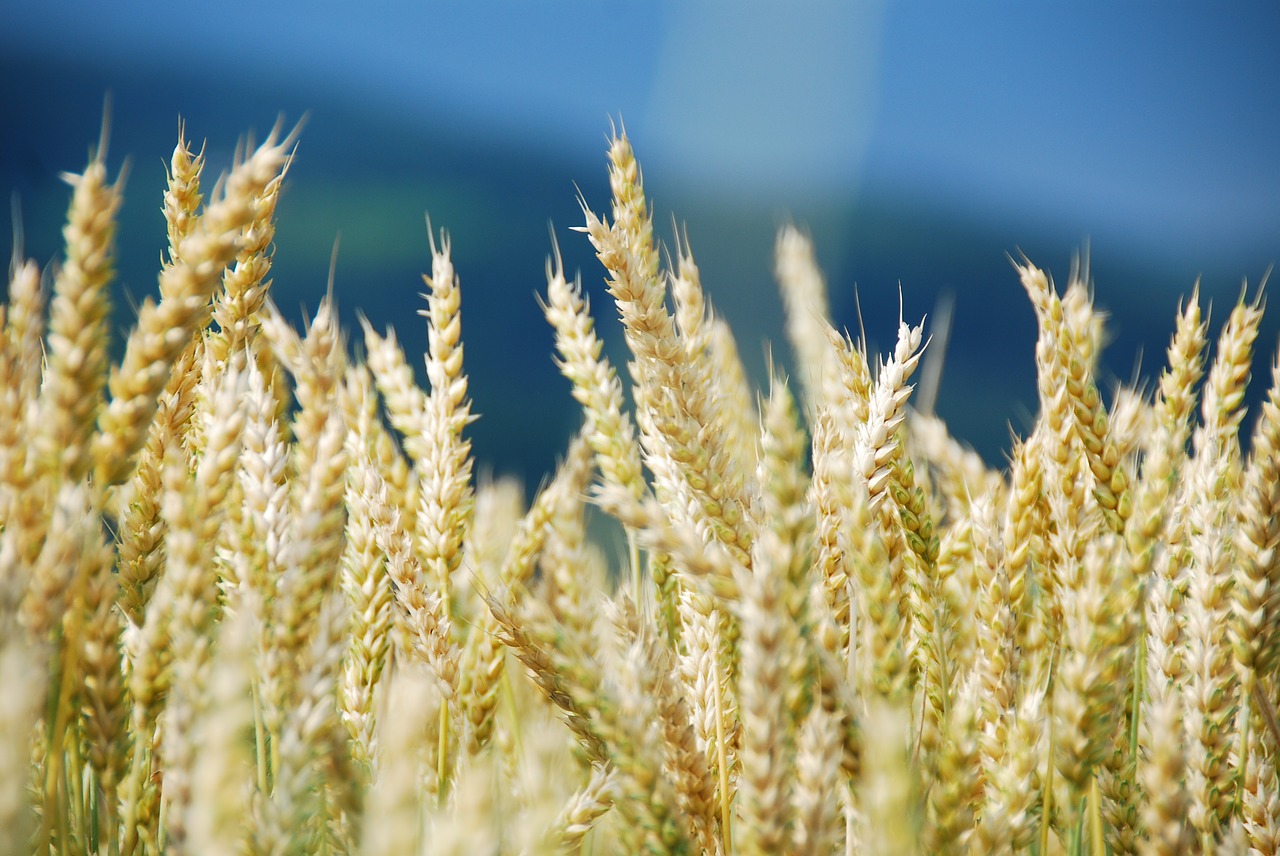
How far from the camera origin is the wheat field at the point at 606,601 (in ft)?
1.87

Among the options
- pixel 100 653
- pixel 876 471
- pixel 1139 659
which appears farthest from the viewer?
pixel 1139 659

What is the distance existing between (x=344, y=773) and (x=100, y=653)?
0.83ft

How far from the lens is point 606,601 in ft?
3.23

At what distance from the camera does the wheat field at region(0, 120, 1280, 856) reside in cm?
57

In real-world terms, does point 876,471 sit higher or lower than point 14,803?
higher

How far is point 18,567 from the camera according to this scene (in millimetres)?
545

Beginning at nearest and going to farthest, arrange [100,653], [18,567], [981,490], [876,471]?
[18,567], [100,653], [876,471], [981,490]

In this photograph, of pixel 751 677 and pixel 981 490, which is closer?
pixel 751 677

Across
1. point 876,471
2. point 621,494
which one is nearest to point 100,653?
point 621,494

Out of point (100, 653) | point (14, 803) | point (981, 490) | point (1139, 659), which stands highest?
point (981, 490)

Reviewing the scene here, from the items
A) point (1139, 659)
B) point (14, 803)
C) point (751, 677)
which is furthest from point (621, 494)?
point (1139, 659)

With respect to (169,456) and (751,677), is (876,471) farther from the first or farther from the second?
(169,456)

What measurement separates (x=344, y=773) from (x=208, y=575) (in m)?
0.17

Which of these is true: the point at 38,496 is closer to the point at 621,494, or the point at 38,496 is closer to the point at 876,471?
the point at 621,494
